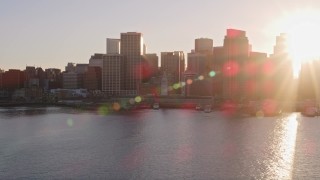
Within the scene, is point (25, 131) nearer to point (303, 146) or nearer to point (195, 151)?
point (195, 151)

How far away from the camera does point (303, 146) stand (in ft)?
151

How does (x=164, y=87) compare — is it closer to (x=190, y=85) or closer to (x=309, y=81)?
(x=190, y=85)

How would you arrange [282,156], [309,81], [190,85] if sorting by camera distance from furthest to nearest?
[190,85]
[309,81]
[282,156]

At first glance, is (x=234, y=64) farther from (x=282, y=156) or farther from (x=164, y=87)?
(x=282, y=156)

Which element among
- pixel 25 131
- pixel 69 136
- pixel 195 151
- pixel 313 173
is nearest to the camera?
pixel 313 173

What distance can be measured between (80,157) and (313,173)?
1870 centimetres

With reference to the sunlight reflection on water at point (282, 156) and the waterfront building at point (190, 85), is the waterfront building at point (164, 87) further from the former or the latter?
the sunlight reflection on water at point (282, 156)

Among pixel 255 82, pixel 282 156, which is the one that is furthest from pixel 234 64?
pixel 282 156

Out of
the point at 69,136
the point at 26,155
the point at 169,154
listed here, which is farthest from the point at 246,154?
the point at 69,136

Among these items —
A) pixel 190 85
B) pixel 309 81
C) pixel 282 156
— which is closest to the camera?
pixel 282 156

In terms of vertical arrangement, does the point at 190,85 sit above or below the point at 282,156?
above

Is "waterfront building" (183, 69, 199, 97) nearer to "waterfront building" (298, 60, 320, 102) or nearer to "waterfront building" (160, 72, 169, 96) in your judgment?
"waterfront building" (160, 72, 169, 96)

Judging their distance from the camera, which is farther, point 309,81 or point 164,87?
point 164,87

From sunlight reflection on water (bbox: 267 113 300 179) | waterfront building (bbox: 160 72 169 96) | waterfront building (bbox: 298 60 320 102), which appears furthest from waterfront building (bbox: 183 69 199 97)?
sunlight reflection on water (bbox: 267 113 300 179)
